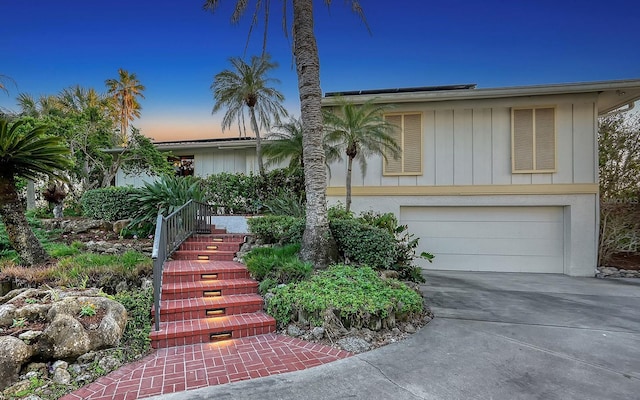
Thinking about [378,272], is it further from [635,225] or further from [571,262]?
[635,225]

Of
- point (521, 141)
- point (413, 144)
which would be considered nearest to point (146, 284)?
point (413, 144)

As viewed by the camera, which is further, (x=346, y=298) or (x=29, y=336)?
(x=346, y=298)

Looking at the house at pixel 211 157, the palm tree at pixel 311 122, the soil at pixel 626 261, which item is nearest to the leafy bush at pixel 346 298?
the palm tree at pixel 311 122

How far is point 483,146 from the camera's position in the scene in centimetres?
951

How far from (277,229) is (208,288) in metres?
2.26

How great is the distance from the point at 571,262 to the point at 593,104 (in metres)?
4.64

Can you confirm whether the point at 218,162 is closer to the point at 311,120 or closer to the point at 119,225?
the point at 119,225

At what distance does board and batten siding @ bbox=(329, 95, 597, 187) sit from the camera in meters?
9.07

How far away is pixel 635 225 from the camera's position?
32.1 feet

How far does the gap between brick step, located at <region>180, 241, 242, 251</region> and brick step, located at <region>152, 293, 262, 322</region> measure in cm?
212

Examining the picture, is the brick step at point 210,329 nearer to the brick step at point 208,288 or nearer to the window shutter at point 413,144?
the brick step at point 208,288

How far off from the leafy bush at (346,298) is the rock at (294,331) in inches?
5.2

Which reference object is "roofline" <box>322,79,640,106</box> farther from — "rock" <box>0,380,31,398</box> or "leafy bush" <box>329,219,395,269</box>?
"rock" <box>0,380,31,398</box>

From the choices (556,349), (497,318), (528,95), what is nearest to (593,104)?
(528,95)
